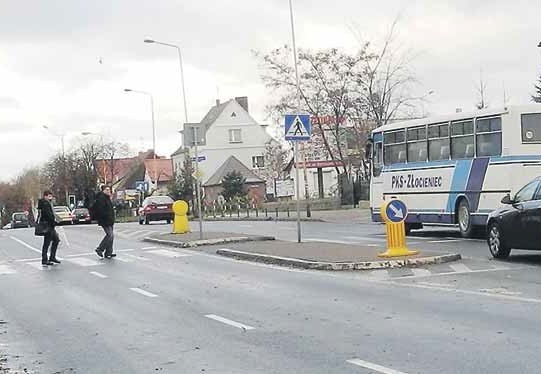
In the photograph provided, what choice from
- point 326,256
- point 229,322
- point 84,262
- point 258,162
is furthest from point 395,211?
point 258,162

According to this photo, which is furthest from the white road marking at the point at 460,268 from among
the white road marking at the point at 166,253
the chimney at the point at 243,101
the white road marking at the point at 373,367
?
the chimney at the point at 243,101

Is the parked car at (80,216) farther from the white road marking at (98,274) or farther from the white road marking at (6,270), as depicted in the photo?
the white road marking at (98,274)

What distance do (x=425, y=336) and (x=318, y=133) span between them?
149 ft

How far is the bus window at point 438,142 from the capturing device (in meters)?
22.5

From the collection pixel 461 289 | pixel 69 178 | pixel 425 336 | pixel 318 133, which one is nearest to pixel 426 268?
pixel 461 289

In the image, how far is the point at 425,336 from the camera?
28.2ft

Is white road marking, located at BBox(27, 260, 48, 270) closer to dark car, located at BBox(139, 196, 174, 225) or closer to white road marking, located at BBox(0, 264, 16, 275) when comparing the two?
white road marking, located at BBox(0, 264, 16, 275)

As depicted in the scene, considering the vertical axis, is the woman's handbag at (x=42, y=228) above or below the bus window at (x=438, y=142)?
below

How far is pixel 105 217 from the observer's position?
20.8 m

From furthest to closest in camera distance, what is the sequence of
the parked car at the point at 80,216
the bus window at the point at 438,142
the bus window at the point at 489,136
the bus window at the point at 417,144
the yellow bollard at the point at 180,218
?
the parked car at the point at 80,216 < the yellow bollard at the point at 180,218 < the bus window at the point at 417,144 < the bus window at the point at 438,142 < the bus window at the point at 489,136

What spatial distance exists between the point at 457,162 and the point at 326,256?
21.6 feet

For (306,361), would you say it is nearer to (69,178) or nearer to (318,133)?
(318,133)

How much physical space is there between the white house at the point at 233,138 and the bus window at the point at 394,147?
2692 inches

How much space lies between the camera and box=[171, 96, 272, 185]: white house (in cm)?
9456
